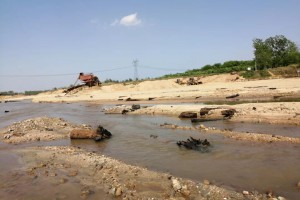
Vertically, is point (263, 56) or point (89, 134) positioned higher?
point (263, 56)

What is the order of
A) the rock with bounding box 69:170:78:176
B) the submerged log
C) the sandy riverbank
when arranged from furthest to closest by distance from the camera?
the submerged log < the rock with bounding box 69:170:78:176 < the sandy riverbank

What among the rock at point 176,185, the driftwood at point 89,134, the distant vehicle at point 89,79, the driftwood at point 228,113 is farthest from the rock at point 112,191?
the distant vehicle at point 89,79

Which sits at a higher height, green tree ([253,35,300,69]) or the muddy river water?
green tree ([253,35,300,69])

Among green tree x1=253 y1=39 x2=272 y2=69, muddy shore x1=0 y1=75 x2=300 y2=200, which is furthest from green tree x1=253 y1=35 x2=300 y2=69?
muddy shore x1=0 y1=75 x2=300 y2=200

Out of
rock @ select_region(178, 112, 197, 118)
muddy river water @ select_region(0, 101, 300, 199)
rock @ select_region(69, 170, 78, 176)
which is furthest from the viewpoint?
rock @ select_region(178, 112, 197, 118)

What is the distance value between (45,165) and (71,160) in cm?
88

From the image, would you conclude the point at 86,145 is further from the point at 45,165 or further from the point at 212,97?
the point at 212,97

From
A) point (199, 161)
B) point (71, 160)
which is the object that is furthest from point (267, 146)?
point (71, 160)

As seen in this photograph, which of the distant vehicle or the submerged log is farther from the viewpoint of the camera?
the distant vehicle

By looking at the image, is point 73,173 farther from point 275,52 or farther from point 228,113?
point 275,52

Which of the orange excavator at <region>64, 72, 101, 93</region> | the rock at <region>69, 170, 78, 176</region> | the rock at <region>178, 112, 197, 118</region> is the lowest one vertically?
the rock at <region>69, 170, 78, 176</region>

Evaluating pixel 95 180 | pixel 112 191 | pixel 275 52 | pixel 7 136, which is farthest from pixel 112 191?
pixel 275 52

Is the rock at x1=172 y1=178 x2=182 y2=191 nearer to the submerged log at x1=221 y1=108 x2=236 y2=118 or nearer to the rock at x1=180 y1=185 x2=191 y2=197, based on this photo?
the rock at x1=180 y1=185 x2=191 y2=197

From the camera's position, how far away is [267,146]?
37.1 ft
